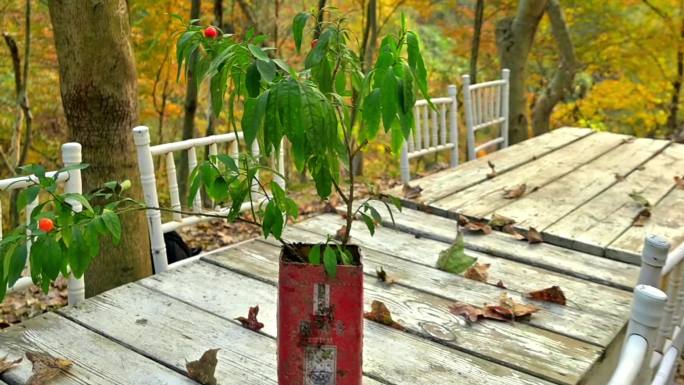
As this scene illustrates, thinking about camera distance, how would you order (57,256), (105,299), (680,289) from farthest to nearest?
1. (105,299)
2. (680,289)
3. (57,256)

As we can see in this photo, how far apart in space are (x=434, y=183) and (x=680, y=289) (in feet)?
6.92

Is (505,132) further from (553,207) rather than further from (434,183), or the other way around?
(553,207)

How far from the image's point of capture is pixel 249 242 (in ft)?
8.64

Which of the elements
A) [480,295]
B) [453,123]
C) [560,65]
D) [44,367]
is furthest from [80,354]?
[560,65]

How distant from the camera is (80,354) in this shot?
66.3 inches

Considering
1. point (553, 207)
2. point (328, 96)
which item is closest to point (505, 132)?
point (553, 207)

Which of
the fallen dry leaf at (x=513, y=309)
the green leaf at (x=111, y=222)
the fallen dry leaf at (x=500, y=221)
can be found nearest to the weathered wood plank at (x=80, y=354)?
the green leaf at (x=111, y=222)

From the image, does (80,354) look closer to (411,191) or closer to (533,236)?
(533,236)

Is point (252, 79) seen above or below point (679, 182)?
above

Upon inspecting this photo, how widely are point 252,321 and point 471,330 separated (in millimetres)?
709

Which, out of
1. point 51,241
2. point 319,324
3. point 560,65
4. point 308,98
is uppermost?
point 308,98

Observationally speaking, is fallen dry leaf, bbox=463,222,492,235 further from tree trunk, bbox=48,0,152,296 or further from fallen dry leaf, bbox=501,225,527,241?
tree trunk, bbox=48,0,152,296

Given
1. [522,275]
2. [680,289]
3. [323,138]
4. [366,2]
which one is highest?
[366,2]

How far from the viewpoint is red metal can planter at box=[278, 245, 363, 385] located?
1264mm
